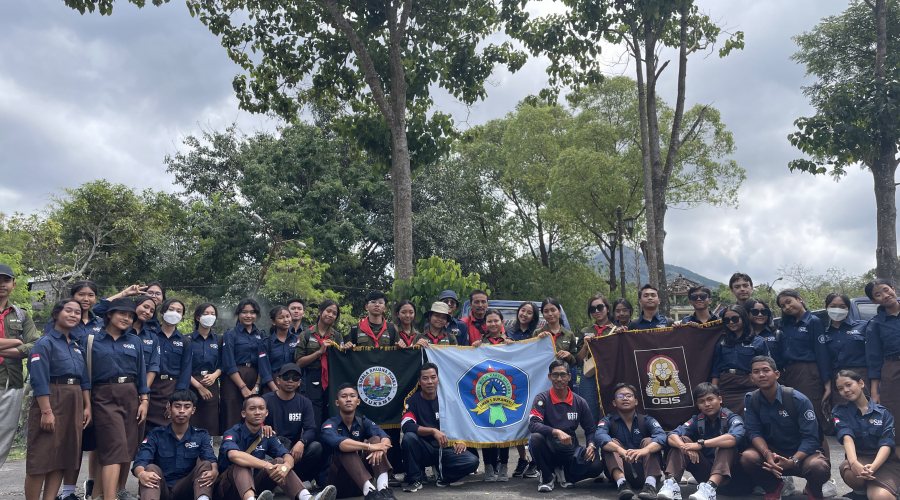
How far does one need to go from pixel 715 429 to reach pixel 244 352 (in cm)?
524

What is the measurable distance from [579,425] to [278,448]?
331 cm

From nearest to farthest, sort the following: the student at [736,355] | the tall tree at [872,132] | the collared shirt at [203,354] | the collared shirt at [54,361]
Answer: the collared shirt at [54,361], the student at [736,355], the collared shirt at [203,354], the tall tree at [872,132]

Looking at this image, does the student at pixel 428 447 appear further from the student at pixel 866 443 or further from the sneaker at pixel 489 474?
the student at pixel 866 443

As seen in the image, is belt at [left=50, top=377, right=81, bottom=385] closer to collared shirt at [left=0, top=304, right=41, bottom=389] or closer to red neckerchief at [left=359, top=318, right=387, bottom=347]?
collared shirt at [left=0, top=304, right=41, bottom=389]

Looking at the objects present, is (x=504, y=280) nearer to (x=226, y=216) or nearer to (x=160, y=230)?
(x=226, y=216)

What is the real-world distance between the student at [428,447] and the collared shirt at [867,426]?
377cm

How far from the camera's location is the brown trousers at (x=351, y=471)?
6.45m

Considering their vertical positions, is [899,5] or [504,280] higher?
[899,5]

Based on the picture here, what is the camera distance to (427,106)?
15859 mm

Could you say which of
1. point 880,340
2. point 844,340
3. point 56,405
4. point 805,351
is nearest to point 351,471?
point 56,405

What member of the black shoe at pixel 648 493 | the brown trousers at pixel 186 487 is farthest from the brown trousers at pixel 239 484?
the black shoe at pixel 648 493

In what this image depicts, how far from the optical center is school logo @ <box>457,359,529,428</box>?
7.62 metres

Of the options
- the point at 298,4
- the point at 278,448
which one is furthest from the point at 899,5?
the point at 278,448

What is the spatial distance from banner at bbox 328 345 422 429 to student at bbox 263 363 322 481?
26.3 inches
